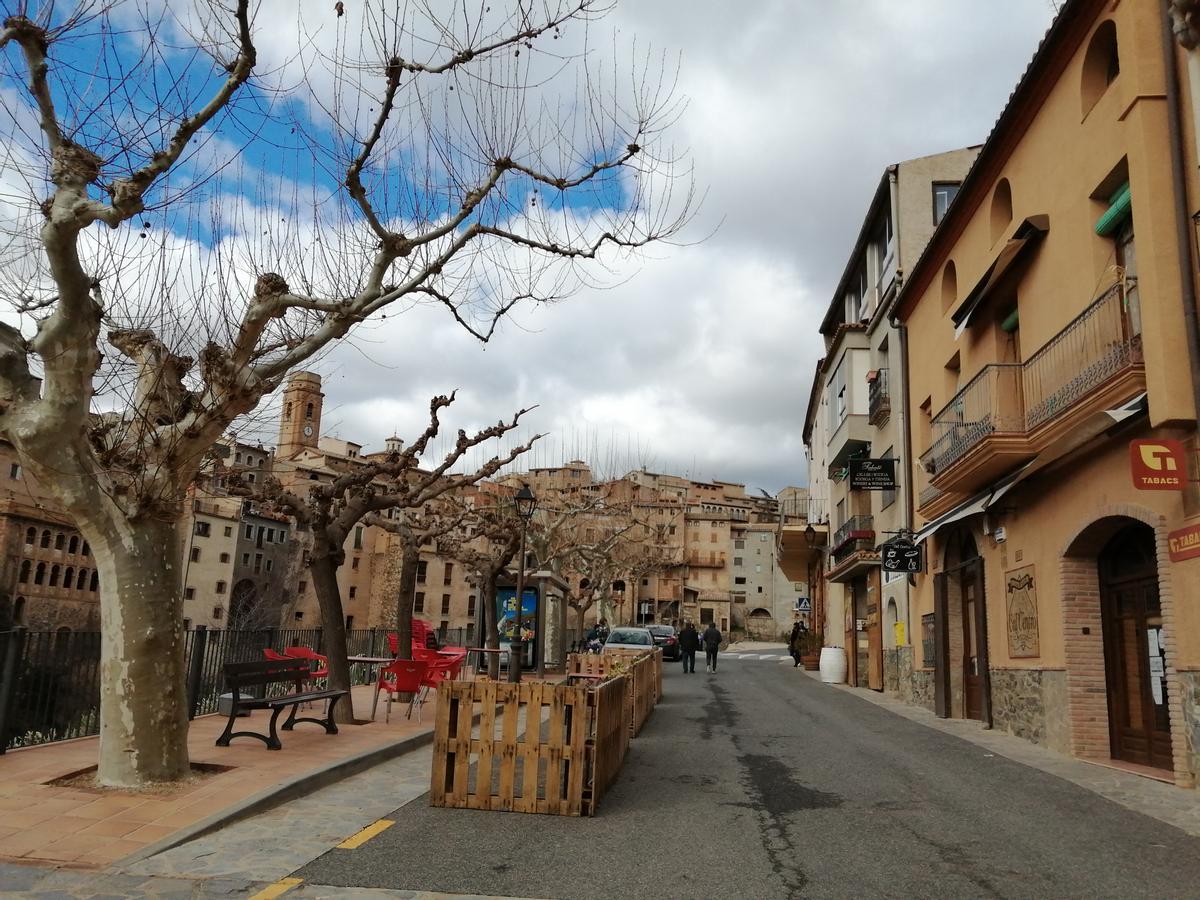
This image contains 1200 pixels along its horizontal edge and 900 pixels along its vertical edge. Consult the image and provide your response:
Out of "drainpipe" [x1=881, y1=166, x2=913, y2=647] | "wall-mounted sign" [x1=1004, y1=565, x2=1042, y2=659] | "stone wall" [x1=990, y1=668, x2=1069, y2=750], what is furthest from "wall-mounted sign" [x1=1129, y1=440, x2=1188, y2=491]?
"drainpipe" [x1=881, y1=166, x2=913, y2=647]

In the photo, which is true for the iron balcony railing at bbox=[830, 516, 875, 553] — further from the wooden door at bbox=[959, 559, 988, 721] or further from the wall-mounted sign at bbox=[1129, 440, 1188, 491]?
the wall-mounted sign at bbox=[1129, 440, 1188, 491]

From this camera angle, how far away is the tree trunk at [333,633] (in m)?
12.9

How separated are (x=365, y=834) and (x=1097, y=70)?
42.2 ft

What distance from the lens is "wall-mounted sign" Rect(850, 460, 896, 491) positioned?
22406mm

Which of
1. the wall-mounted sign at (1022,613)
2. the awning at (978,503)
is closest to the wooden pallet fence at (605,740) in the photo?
Result: the awning at (978,503)

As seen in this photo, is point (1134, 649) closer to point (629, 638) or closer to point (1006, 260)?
point (1006, 260)

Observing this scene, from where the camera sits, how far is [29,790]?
738 cm

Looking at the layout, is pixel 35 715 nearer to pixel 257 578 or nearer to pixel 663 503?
pixel 257 578

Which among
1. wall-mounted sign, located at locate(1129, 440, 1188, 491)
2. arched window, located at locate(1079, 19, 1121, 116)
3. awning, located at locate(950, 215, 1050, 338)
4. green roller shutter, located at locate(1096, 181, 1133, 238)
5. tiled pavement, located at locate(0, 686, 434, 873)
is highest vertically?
arched window, located at locate(1079, 19, 1121, 116)

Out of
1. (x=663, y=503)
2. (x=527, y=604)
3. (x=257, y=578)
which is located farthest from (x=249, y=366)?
(x=663, y=503)

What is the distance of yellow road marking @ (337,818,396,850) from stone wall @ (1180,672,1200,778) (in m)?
7.89

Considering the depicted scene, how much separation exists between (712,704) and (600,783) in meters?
11.1

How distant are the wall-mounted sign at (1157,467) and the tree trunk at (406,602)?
12004 mm

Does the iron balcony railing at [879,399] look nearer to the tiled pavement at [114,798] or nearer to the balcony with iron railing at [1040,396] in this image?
the balcony with iron railing at [1040,396]
